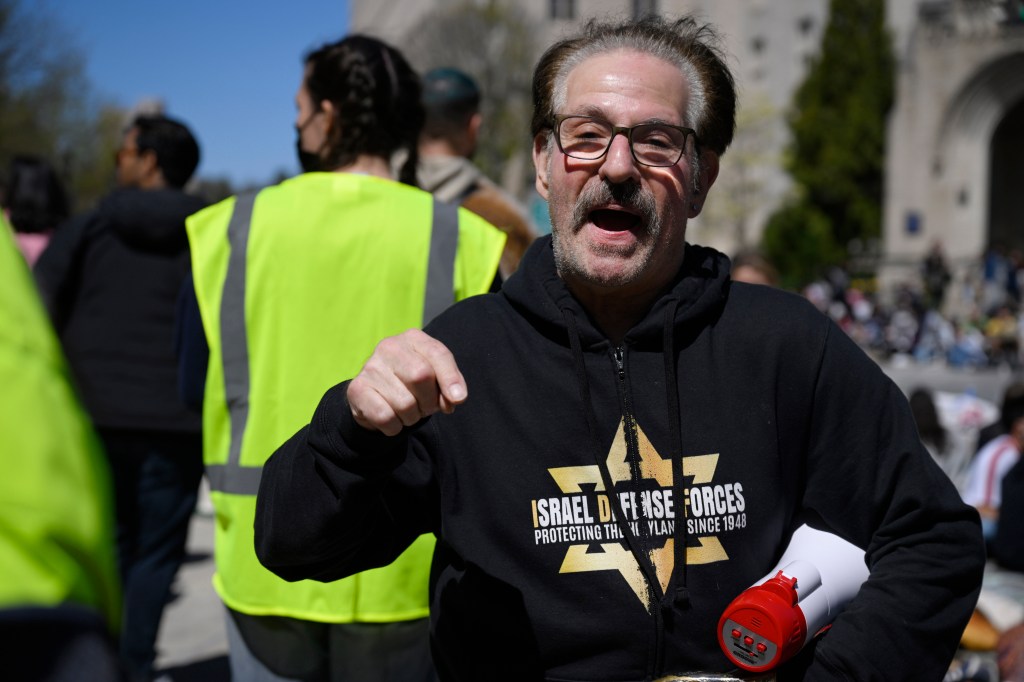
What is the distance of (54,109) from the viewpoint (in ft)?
105

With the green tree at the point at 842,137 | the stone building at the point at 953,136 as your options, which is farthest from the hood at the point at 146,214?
the green tree at the point at 842,137

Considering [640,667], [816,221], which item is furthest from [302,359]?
[816,221]

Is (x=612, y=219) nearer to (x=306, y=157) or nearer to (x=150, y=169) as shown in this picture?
(x=306, y=157)

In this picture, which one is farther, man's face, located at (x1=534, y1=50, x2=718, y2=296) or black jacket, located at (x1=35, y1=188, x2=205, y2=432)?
black jacket, located at (x1=35, y1=188, x2=205, y2=432)

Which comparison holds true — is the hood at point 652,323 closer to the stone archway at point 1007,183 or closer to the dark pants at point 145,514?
the dark pants at point 145,514

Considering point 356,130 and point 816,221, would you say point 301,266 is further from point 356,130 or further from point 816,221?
point 816,221

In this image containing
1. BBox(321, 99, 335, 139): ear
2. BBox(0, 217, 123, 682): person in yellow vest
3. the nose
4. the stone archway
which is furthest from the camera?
the stone archway

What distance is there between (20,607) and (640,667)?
48.2 inches

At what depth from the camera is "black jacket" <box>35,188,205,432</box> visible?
403cm

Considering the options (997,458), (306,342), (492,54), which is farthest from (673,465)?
(492,54)

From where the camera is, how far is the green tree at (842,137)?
3716cm

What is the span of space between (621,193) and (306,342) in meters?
0.95

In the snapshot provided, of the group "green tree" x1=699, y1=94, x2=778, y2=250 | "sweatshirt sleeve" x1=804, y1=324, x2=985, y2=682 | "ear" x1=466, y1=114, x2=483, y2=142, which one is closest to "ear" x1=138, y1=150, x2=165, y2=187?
"ear" x1=466, y1=114, x2=483, y2=142

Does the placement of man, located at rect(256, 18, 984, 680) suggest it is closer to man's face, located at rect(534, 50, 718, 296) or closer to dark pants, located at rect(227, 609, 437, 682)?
man's face, located at rect(534, 50, 718, 296)
